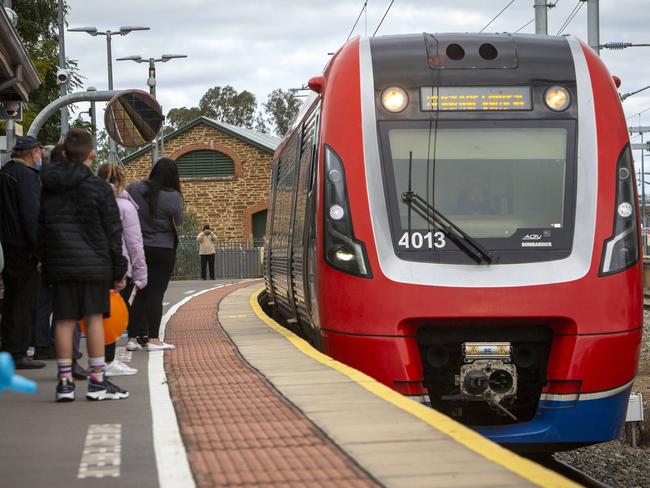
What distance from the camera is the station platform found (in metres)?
4.59

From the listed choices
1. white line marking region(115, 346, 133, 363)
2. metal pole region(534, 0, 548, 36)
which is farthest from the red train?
metal pole region(534, 0, 548, 36)

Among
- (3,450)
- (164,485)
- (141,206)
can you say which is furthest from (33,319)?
(164,485)

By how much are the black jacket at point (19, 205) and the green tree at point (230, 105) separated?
72.6 meters

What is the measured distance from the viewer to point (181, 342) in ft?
35.3

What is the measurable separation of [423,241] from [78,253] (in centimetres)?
234

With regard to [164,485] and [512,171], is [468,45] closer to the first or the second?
[512,171]

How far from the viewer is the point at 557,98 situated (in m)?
8.24

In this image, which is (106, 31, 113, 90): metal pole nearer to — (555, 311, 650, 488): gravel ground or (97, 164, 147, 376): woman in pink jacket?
(555, 311, 650, 488): gravel ground

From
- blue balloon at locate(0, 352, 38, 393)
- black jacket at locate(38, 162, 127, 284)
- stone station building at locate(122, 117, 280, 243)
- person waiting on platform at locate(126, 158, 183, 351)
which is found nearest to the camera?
blue balloon at locate(0, 352, 38, 393)

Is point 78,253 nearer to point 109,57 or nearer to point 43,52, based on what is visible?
point 109,57

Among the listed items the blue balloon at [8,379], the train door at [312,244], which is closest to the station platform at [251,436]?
the train door at [312,244]

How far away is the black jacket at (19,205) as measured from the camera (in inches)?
356

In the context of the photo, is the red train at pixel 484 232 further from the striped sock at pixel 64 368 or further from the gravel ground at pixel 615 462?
the gravel ground at pixel 615 462

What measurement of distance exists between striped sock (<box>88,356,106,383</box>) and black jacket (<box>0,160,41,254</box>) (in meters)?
2.33
